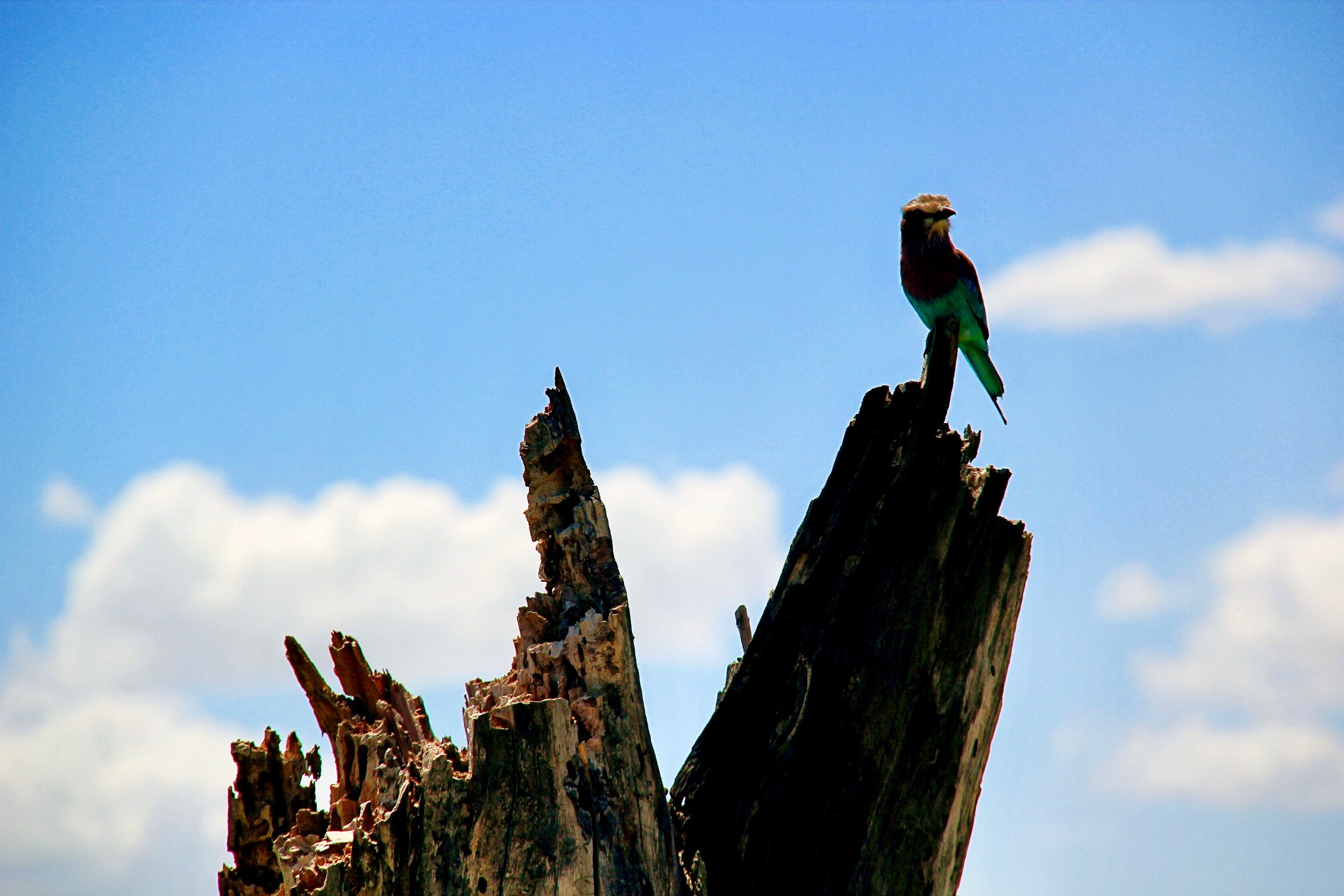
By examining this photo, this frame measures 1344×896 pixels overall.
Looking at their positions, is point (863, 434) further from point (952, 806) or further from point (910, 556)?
point (952, 806)

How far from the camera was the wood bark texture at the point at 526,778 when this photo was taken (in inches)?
159

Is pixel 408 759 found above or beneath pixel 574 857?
above

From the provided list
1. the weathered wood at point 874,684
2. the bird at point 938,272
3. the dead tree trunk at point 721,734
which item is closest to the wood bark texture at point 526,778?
the dead tree trunk at point 721,734

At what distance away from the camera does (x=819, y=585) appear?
4.95 meters

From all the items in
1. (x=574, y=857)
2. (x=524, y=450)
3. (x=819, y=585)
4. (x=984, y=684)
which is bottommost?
(x=574, y=857)

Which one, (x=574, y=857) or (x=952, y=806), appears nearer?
(x=574, y=857)

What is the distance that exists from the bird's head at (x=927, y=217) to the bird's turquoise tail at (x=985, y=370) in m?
0.75

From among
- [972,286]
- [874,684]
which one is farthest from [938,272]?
[874,684]

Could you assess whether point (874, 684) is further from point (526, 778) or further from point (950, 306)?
point (950, 306)

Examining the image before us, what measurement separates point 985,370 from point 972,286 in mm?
764

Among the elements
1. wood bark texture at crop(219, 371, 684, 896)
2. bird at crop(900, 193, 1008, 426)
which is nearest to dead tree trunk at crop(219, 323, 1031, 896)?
wood bark texture at crop(219, 371, 684, 896)

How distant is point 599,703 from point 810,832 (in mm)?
1054

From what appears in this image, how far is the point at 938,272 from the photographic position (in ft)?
22.8

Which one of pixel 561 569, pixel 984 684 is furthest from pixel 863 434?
pixel 561 569
